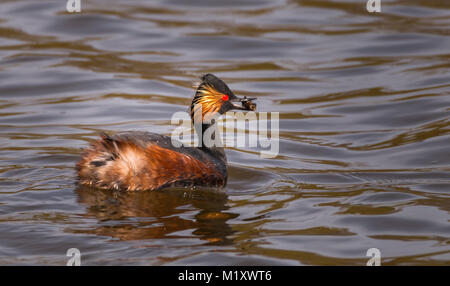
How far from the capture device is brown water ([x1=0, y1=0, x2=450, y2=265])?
5633 millimetres

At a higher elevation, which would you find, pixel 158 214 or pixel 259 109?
pixel 259 109

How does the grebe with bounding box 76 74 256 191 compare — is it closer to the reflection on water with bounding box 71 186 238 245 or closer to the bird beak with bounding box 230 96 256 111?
A: the reflection on water with bounding box 71 186 238 245

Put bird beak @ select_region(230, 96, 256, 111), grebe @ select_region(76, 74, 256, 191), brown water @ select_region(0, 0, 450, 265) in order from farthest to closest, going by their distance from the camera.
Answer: bird beak @ select_region(230, 96, 256, 111) → grebe @ select_region(76, 74, 256, 191) → brown water @ select_region(0, 0, 450, 265)

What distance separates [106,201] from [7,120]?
3629 millimetres

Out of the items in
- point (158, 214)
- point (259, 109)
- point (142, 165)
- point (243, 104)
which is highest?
point (243, 104)

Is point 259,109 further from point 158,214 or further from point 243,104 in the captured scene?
point 158,214

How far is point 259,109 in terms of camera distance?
403 inches

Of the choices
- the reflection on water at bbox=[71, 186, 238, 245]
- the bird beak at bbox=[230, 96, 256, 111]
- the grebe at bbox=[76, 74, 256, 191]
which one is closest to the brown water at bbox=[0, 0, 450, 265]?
the reflection on water at bbox=[71, 186, 238, 245]

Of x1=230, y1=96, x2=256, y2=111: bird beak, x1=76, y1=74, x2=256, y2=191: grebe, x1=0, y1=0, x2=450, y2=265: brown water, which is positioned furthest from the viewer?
x1=230, y1=96, x2=256, y2=111: bird beak

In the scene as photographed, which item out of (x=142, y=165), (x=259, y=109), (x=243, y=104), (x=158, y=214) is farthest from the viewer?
(x=259, y=109)

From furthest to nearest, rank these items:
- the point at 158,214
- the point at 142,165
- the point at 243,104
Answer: the point at 243,104 < the point at 142,165 < the point at 158,214

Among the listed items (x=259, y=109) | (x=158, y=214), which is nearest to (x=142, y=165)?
(x=158, y=214)

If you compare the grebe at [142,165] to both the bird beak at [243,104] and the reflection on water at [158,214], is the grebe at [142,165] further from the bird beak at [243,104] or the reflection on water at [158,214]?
the bird beak at [243,104]
